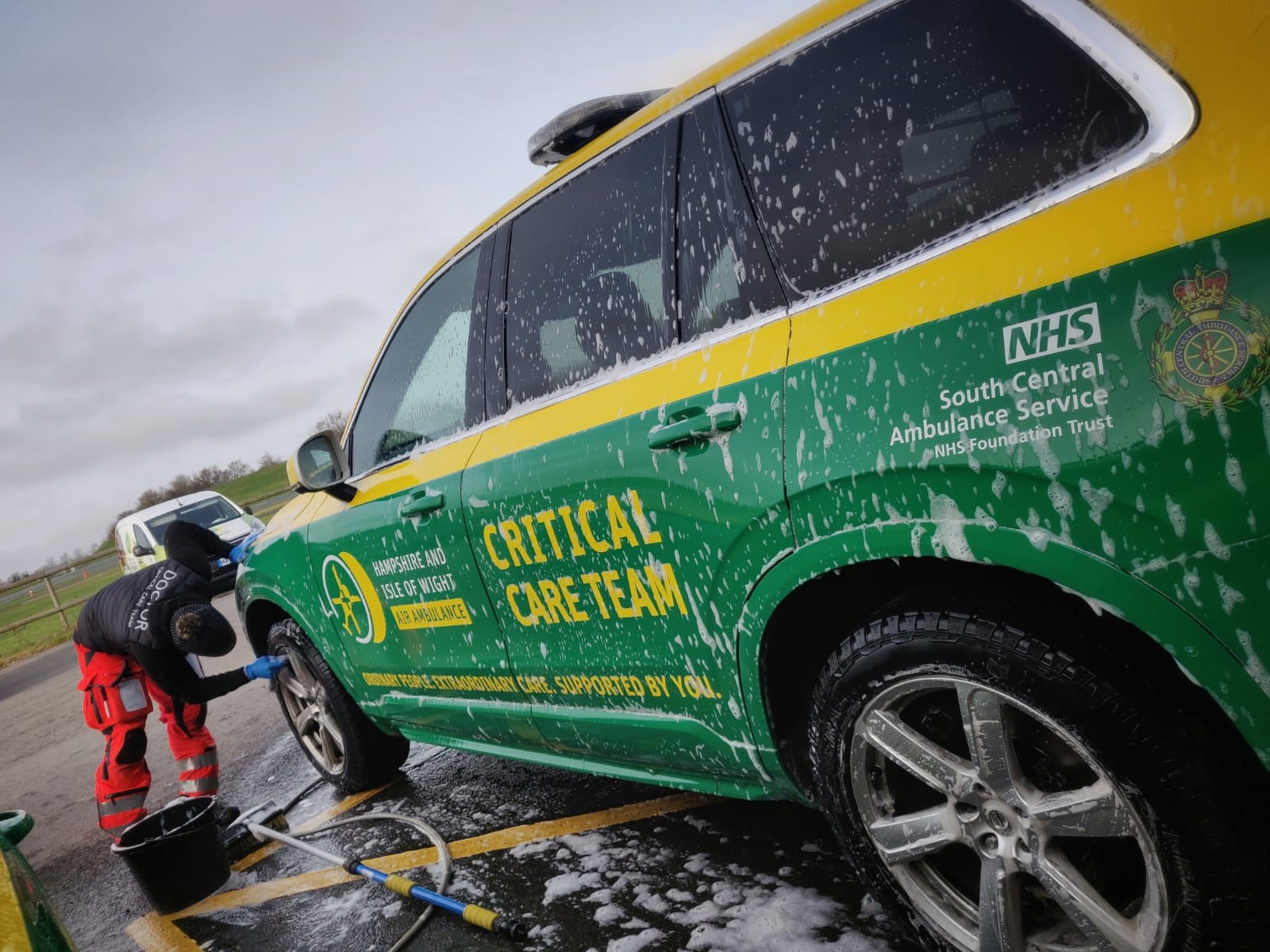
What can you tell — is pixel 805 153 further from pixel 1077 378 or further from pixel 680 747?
pixel 680 747

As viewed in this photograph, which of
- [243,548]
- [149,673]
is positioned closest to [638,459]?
[243,548]

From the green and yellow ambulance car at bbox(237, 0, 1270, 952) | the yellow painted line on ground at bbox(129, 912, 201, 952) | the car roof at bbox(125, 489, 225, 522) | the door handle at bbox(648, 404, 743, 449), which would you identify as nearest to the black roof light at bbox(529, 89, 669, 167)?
the green and yellow ambulance car at bbox(237, 0, 1270, 952)

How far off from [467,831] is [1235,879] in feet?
8.34

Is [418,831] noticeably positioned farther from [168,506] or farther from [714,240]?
[168,506]

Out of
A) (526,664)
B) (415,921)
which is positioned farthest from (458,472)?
(415,921)

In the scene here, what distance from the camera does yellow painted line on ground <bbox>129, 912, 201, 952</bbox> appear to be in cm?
295

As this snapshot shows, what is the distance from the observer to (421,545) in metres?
2.75

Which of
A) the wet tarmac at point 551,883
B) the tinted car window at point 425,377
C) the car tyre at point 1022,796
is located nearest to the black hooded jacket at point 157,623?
the wet tarmac at point 551,883

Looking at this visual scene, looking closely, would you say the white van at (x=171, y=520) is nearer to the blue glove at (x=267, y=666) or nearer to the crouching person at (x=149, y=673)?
the crouching person at (x=149, y=673)

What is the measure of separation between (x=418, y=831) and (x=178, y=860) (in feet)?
2.80

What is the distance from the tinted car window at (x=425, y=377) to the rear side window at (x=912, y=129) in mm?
1240

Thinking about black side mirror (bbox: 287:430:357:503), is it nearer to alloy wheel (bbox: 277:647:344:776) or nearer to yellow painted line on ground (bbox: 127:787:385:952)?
alloy wheel (bbox: 277:647:344:776)

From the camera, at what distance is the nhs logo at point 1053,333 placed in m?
1.22

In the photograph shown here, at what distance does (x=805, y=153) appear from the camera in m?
1.70
